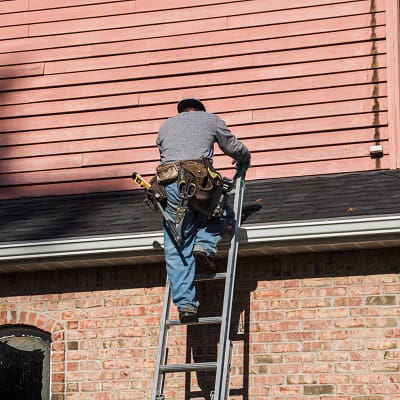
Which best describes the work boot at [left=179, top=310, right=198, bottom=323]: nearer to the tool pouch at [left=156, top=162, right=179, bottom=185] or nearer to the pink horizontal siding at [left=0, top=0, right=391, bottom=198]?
the tool pouch at [left=156, top=162, right=179, bottom=185]

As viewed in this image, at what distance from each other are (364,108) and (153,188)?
246cm

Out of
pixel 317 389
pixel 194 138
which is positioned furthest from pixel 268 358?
pixel 194 138

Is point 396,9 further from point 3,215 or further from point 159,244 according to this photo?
point 3,215

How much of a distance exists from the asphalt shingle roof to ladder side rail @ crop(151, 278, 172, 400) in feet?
2.26

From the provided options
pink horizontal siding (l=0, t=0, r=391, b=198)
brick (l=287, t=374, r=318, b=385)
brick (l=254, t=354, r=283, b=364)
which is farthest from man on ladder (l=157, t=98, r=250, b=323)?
pink horizontal siding (l=0, t=0, r=391, b=198)

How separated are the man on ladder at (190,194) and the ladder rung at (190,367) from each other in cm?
35

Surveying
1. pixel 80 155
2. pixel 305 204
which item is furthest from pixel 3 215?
pixel 305 204

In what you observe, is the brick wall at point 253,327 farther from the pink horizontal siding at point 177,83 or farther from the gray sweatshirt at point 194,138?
the pink horizontal siding at point 177,83

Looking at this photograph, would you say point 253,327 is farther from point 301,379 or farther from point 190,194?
point 190,194

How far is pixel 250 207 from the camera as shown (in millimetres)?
9594

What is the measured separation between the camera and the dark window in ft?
→ 32.4

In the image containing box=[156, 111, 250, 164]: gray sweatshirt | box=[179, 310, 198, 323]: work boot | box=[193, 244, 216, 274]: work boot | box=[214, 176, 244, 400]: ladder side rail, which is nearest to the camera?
box=[214, 176, 244, 400]: ladder side rail

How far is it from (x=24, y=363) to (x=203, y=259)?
6.10ft

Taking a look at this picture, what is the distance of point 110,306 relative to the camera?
31.8 ft
